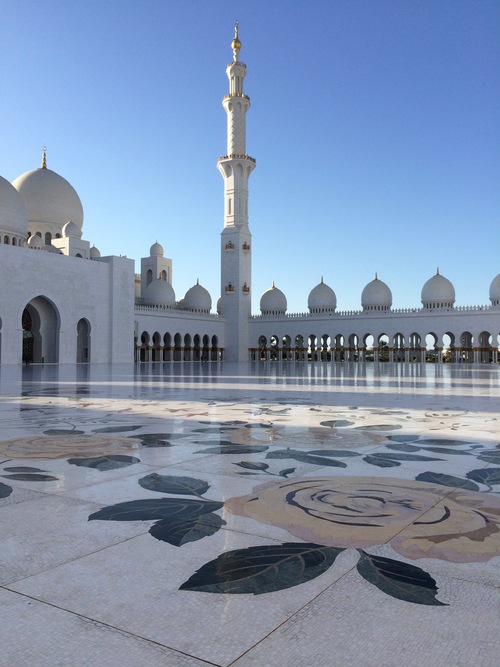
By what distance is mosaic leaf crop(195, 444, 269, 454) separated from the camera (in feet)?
10.3

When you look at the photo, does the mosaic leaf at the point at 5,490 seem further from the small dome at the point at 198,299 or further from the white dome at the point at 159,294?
the small dome at the point at 198,299

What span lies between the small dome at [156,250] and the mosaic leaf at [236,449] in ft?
102

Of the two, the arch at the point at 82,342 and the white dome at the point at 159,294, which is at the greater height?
the white dome at the point at 159,294

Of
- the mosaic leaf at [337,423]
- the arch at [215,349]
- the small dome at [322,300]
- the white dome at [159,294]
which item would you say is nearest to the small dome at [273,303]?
the small dome at [322,300]

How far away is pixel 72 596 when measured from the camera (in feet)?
4.42

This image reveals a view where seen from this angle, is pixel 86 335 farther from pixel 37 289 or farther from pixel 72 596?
pixel 72 596

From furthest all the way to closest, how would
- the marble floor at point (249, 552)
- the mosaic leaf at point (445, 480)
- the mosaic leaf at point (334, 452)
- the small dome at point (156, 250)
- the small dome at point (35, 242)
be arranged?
the small dome at point (156, 250)
the small dome at point (35, 242)
the mosaic leaf at point (334, 452)
the mosaic leaf at point (445, 480)
the marble floor at point (249, 552)

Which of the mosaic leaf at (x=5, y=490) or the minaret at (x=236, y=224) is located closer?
the mosaic leaf at (x=5, y=490)

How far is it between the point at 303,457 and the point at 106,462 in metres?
0.97

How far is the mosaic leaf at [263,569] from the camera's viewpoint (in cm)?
140

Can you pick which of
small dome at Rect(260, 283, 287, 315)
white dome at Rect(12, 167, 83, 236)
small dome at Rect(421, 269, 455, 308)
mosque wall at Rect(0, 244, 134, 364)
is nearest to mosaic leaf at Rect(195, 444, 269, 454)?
mosque wall at Rect(0, 244, 134, 364)

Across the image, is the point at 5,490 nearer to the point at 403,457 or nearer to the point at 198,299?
the point at 403,457

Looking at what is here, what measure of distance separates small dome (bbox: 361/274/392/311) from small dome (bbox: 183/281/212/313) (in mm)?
9073

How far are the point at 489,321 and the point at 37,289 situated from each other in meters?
21.0
